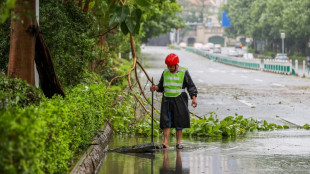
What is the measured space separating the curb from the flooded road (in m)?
0.12

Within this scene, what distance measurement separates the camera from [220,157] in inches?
393

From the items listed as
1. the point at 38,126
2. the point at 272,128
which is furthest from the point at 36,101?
the point at 272,128

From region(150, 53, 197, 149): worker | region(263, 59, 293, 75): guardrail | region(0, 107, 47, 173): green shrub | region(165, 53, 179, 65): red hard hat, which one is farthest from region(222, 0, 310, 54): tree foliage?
region(0, 107, 47, 173): green shrub

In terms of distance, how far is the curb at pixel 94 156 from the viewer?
316 inches

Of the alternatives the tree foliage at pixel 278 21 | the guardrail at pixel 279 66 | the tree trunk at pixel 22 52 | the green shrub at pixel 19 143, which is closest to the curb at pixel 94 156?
the tree trunk at pixel 22 52

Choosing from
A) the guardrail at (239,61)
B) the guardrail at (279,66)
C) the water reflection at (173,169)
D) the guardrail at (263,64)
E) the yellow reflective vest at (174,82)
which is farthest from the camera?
the guardrail at (239,61)

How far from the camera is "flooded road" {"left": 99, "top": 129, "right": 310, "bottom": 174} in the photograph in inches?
348

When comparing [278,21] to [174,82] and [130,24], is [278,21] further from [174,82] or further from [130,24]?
[130,24]

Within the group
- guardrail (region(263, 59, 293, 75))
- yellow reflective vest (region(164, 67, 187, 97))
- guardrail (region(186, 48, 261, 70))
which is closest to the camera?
yellow reflective vest (region(164, 67, 187, 97))

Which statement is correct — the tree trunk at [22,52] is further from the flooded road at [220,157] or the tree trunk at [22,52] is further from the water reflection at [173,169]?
the water reflection at [173,169]

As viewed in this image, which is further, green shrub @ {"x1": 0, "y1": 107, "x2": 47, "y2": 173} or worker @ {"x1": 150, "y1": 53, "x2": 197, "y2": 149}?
worker @ {"x1": 150, "y1": 53, "x2": 197, "y2": 149}

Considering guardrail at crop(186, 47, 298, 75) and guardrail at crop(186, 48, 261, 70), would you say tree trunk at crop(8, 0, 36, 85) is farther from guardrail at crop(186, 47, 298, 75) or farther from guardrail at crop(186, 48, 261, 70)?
guardrail at crop(186, 48, 261, 70)

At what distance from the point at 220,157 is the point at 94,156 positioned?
2001 mm

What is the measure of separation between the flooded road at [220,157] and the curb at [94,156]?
117 millimetres
